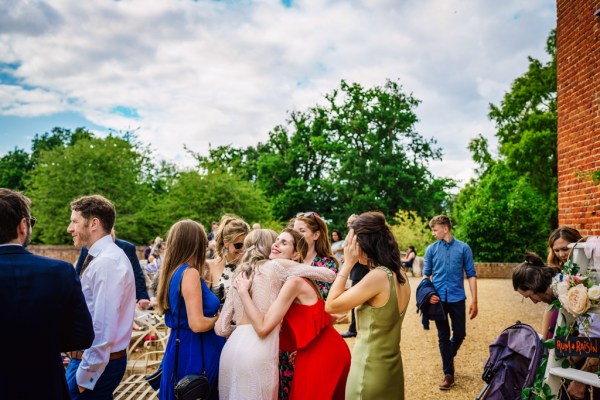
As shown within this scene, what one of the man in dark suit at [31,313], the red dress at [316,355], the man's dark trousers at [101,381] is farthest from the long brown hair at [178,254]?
the man in dark suit at [31,313]

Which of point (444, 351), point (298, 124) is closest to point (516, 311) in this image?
point (444, 351)

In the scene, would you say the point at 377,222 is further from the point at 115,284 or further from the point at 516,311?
the point at 516,311

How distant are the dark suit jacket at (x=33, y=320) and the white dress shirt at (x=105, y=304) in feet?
1.66

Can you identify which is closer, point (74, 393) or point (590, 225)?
point (74, 393)

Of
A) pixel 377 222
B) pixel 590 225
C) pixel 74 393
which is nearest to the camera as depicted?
pixel 74 393

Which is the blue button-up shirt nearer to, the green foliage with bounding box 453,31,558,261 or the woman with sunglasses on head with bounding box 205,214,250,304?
the woman with sunglasses on head with bounding box 205,214,250,304

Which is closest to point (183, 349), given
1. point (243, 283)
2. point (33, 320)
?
point (243, 283)

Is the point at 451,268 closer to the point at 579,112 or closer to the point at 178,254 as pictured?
the point at 579,112

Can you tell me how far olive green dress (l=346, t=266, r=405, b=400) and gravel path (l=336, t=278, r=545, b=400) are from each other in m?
1.49

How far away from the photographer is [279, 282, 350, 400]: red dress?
3.11 meters

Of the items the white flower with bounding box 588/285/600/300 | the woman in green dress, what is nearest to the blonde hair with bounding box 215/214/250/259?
the woman in green dress

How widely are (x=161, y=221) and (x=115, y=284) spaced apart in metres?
21.8

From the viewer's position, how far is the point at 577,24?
263 inches

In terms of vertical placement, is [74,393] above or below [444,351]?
above
